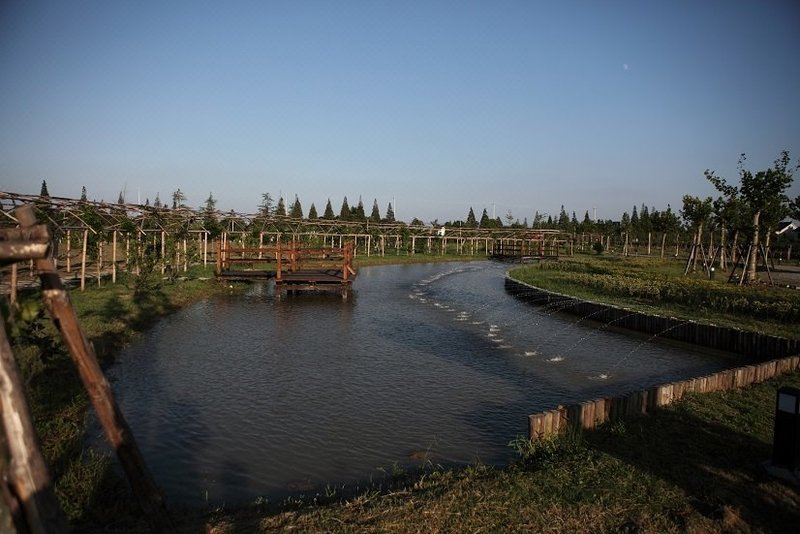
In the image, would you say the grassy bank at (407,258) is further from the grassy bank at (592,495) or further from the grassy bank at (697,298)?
the grassy bank at (592,495)

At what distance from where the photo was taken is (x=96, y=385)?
4.26 meters

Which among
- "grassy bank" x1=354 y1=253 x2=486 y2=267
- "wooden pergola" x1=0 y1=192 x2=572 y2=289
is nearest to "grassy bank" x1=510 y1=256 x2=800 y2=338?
"wooden pergola" x1=0 y1=192 x2=572 y2=289

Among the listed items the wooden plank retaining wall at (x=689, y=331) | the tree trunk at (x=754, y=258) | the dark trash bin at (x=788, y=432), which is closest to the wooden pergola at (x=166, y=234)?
the dark trash bin at (x=788, y=432)

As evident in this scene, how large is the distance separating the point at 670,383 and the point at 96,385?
966cm

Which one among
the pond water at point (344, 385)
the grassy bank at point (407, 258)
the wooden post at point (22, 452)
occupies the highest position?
the wooden post at point (22, 452)

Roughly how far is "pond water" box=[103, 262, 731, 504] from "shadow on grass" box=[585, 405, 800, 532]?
6.10 ft

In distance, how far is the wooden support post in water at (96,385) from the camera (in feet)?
13.5

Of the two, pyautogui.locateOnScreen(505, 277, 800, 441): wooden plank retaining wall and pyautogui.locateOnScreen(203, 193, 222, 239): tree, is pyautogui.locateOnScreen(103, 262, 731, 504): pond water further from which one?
pyautogui.locateOnScreen(203, 193, 222, 239): tree

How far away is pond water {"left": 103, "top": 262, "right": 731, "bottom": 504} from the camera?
810 centimetres

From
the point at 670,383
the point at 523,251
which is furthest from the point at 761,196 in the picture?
the point at 523,251

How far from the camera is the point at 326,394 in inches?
445

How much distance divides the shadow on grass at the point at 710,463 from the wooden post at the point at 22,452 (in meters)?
6.02

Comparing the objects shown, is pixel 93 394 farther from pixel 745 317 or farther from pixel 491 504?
pixel 745 317

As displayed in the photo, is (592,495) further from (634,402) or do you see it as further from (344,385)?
(344,385)
